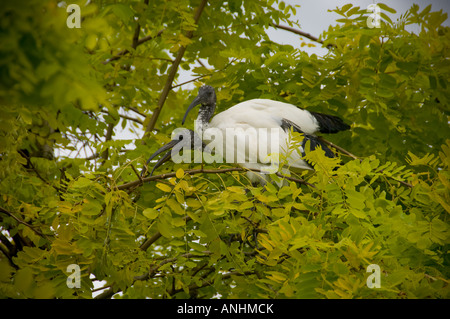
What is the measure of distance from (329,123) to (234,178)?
1646mm

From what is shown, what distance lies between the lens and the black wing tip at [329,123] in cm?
401

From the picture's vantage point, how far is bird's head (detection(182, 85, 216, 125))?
4.27m

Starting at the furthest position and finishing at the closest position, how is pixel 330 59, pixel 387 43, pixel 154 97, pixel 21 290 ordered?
1. pixel 154 97
2. pixel 330 59
3. pixel 387 43
4. pixel 21 290

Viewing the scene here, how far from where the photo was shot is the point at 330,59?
3.77 metres

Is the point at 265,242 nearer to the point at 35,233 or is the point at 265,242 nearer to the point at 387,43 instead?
the point at 35,233

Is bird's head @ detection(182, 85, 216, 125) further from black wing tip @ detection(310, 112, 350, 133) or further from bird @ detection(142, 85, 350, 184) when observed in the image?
black wing tip @ detection(310, 112, 350, 133)

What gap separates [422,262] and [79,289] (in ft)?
5.58

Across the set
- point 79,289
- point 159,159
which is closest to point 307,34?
point 159,159

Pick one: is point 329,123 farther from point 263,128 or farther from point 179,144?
point 179,144

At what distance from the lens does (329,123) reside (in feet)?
13.3

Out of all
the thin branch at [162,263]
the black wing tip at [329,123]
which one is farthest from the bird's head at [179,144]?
the black wing tip at [329,123]

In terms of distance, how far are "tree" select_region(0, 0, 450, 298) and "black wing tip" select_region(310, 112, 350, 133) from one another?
131 millimetres
